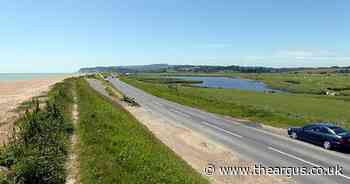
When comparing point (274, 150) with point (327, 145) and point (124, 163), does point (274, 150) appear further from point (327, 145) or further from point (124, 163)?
point (124, 163)

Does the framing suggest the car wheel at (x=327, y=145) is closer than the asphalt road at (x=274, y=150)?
No

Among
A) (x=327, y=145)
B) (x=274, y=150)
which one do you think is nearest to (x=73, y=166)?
(x=274, y=150)

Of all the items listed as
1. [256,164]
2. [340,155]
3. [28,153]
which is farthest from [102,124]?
[340,155]

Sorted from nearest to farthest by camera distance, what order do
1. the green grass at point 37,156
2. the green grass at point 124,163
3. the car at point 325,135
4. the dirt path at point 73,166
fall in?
the green grass at point 37,156 < the green grass at point 124,163 < the dirt path at point 73,166 < the car at point 325,135

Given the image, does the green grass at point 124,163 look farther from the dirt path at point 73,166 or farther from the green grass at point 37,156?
the green grass at point 37,156

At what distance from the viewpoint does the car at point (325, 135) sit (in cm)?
2261

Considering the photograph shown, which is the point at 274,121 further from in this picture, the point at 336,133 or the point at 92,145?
the point at 92,145

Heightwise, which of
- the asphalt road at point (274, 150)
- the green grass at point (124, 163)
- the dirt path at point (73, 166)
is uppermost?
the green grass at point (124, 163)

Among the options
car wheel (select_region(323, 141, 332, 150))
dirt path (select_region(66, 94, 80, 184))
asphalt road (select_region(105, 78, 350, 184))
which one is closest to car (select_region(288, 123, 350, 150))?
car wheel (select_region(323, 141, 332, 150))

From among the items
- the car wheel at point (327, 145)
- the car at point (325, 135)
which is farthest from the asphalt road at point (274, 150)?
the car at point (325, 135)

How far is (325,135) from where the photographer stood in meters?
23.9

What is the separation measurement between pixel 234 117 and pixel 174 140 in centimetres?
1671

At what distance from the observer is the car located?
22.6 m

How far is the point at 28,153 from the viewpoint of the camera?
1519 centimetres
